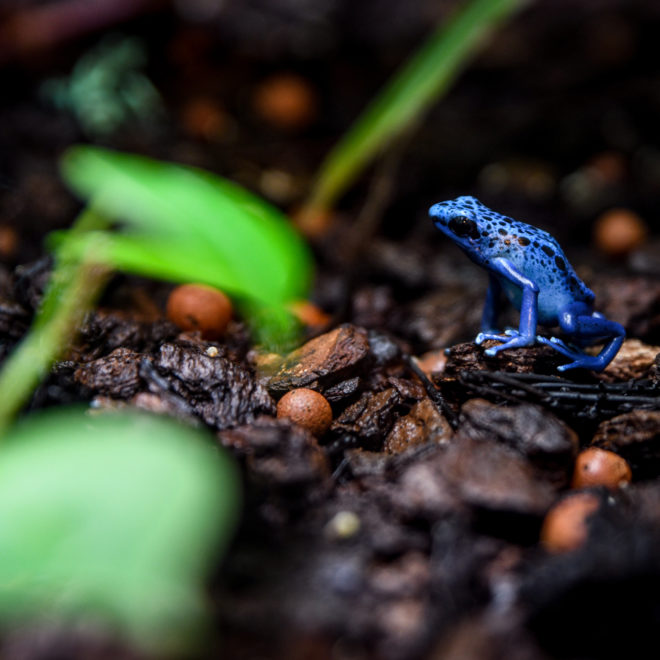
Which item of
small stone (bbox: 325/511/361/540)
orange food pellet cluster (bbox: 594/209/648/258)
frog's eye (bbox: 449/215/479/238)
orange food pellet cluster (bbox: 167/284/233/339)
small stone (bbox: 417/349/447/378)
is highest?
frog's eye (bbox: 449/215/479/238)

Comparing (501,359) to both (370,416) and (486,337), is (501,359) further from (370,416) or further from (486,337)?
(370,416)

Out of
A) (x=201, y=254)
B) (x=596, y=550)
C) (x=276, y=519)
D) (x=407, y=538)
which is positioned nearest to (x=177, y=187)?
(x=201, y=254)

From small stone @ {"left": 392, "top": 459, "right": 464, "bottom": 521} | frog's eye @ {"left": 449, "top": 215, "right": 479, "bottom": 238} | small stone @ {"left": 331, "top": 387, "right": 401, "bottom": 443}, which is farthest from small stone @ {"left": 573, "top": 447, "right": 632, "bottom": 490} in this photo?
frog's eye @ {"left": 449, "top": 215, "right": 479, "bottom": 238}

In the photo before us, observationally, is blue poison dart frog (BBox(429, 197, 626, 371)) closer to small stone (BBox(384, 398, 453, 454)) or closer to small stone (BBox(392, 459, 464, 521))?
small stone (BBox(384, 398, 453, 454))

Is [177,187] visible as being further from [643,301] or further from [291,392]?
[643,301]

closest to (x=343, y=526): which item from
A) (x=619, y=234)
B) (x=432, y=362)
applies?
(x=432, y=362)

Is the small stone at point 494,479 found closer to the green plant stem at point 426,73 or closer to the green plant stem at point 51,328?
the green plant stem at point 51,328
